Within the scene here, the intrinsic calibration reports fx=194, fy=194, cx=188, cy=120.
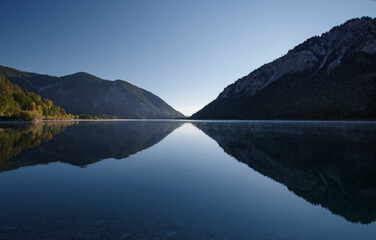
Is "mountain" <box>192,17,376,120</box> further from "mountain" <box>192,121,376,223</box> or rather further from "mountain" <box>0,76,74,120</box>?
"mountain" <box>0,76,74,120</box>

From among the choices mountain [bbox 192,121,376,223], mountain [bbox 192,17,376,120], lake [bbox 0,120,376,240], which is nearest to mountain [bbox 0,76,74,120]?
lake [bbox 0,120,376,240]

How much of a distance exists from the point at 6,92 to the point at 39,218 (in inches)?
5439

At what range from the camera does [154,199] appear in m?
9.51

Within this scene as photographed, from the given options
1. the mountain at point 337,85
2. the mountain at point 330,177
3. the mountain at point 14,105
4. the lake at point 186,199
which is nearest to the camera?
the lake at point 186,199

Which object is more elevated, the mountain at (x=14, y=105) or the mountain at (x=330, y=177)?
the mountain at (x=14, y=105)

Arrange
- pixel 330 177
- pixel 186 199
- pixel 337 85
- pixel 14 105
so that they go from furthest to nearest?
pixel 337 85 < pixel 14 105 < pixel 330 177 < pixel 186 199

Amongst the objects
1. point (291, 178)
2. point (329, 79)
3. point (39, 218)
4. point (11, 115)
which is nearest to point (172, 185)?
point (39, 218)

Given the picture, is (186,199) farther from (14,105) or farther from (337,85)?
(337,85)

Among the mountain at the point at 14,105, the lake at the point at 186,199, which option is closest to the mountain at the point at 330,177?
the lake at the point at 186,199

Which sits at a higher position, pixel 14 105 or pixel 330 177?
pixel 14 105

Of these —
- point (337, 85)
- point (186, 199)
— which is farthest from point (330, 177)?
point (337, 85)

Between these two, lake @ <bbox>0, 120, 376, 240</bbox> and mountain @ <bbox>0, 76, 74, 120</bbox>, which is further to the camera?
mountain @ <bbox>0, 76, 74, 120</bbox>

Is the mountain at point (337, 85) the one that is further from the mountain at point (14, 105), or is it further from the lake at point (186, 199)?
the mountain at point (14, 105)

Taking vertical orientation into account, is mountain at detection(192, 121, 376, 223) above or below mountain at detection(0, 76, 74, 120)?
below
